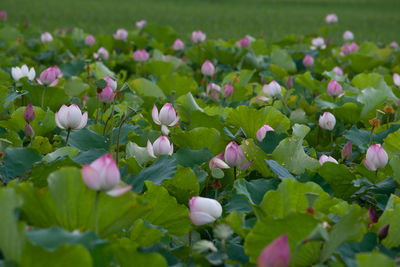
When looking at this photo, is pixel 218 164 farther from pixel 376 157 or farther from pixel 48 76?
pixel 48 76

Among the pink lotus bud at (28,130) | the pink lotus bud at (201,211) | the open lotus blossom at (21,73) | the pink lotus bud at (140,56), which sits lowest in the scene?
the pink lotus bud at (140,56)

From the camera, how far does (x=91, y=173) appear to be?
34.2 inches

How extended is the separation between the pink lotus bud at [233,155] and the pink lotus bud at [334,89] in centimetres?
103

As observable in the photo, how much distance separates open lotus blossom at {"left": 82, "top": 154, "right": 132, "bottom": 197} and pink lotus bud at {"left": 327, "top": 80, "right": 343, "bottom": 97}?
1515 millimetres

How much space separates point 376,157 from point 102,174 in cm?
76

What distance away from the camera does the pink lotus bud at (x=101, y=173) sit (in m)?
0.87

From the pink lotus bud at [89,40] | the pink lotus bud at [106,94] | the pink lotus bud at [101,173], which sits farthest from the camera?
the pink lotus bud at [89,40]

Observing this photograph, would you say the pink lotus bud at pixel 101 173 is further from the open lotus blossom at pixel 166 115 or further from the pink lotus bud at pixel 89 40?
the pink lotus bud at pixel 89 40

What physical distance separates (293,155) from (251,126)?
1.22 ft

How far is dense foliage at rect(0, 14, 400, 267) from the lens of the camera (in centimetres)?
88

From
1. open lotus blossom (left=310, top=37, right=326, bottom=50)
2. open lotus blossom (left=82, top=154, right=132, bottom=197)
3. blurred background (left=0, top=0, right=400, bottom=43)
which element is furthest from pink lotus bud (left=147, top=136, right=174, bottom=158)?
blurred background (left=0, top=0, right=400, bottom=43)

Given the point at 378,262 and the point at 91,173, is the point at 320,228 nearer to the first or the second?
the point at 378,262

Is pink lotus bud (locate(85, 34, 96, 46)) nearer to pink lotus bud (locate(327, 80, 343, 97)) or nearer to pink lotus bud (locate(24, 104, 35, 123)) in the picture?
pink lotus bud (locate(327, 80, 343, 97))

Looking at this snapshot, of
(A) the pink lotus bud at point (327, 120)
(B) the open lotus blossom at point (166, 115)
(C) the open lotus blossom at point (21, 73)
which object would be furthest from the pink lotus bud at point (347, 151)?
(C) the open lotus blossom at point (21, 73)
